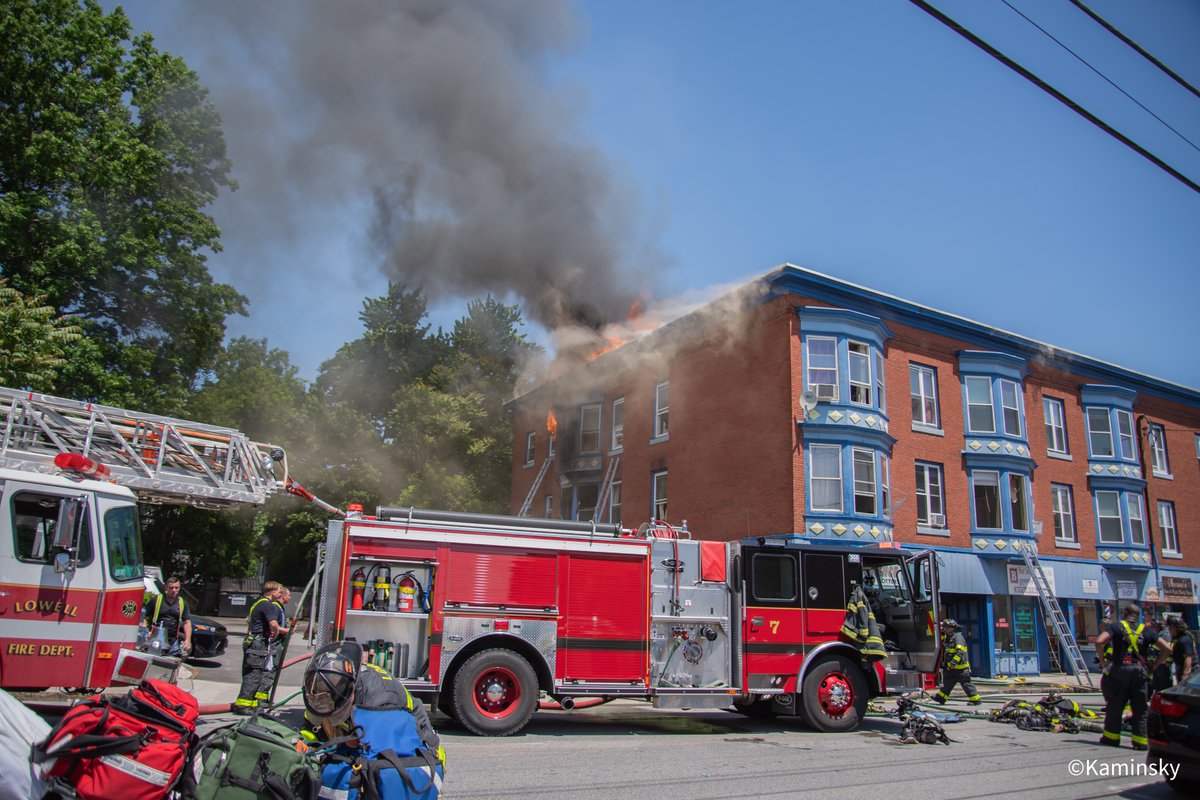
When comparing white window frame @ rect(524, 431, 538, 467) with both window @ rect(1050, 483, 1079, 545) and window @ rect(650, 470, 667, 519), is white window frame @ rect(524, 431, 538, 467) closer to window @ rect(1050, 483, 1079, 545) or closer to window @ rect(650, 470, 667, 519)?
window @ rect(650, 470, 667, 519)

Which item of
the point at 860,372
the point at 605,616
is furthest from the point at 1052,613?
the point at 605,616

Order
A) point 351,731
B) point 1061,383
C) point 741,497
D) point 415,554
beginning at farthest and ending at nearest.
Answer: point 1061,383, point 741,497, point 415,554, point 351,731

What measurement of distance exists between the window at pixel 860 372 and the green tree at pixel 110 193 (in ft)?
58.9

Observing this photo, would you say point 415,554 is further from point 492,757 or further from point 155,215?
point 155,215

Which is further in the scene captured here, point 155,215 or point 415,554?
point 155,215

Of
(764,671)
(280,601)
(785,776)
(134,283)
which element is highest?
(134,283)

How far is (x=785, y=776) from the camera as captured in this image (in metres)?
7.55

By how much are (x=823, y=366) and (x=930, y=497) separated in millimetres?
5208

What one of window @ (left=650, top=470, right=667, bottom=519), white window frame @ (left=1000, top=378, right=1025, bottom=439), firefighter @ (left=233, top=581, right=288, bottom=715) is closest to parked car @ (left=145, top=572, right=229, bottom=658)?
firefighter @ (left=233, top=581, right=288, bottom=715)

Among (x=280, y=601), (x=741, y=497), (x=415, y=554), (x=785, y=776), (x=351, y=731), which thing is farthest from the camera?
(x=741, y=497)

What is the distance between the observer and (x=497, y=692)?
30.9 ft

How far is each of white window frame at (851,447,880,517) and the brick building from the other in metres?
0.05

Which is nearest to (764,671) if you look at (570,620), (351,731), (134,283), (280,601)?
(570,620)

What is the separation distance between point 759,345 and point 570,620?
12628 mm
